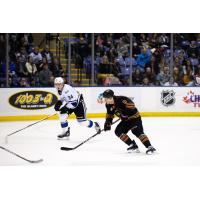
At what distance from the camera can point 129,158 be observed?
199 inches

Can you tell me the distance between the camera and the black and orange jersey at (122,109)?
16.0 ft

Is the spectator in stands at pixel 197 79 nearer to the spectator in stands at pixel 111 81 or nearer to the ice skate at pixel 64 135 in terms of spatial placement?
the spectator in stands at pixel 111 81

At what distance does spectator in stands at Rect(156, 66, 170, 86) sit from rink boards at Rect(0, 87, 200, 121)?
0.11 metres

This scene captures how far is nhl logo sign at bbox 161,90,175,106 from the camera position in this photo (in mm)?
7852

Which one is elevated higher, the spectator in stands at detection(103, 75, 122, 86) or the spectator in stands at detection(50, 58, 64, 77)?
the spectator in stands at detection(50, 58, 64, 77)

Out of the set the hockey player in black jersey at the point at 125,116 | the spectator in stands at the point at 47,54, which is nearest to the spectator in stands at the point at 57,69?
the spectator in stands at the point at 47,54

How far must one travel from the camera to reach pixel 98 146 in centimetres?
558

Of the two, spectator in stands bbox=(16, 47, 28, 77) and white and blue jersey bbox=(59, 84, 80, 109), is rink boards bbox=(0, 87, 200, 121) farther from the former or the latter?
white and blue jersey bbox=(59, 84, 80, 109)

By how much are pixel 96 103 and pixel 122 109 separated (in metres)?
2.46

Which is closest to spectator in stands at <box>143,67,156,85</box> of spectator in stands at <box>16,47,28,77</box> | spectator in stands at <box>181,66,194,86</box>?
spectator in stands at <box>181,66,194,86</box>

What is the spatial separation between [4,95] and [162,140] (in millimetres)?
2316

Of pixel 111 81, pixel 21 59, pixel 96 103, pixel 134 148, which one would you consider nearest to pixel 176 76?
pixel 111 81

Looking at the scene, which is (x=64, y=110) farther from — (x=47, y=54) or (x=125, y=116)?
(x=125, y=116)
